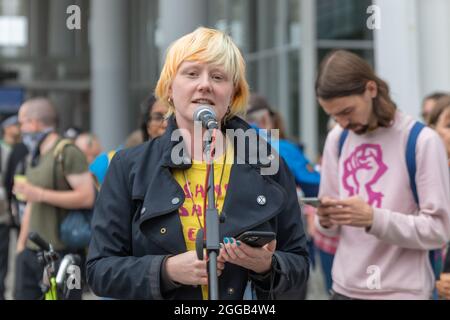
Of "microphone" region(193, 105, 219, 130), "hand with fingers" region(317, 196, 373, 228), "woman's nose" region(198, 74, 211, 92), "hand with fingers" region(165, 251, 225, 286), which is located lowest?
"hand with fingers" region(165, 251, 225, 286)

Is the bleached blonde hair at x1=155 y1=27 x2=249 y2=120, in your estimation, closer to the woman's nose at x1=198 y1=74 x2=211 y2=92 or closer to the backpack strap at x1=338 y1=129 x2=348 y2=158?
the woman's nose at x1=198 y1=74 x2=211 y2=92

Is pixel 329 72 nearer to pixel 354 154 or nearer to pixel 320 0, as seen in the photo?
pixel 354 154

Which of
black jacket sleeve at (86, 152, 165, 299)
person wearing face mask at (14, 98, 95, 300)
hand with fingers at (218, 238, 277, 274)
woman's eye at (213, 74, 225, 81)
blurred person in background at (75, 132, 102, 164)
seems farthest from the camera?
blurred person in background at (75, 132, 102, 164)

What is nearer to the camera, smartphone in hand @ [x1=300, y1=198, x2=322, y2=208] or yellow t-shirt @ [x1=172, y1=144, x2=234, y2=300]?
yellow t-shirt @ [x1=172, y1=144, x2=234, y2=300]

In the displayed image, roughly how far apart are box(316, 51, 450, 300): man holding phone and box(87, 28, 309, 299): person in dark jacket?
85 cm

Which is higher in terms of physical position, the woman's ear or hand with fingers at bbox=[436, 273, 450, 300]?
the woman's ear

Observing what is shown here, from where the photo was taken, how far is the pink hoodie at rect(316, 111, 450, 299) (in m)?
3.13

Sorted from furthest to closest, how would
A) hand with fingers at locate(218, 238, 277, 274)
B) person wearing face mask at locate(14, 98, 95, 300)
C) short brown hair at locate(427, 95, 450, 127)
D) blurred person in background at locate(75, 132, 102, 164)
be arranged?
blurred person in background at locate(75, 132, 102, 164) → person wearing face mask at locate(14, 98, 95, 300) → short brown hair at locate(427, 95, 450, 127) → hand with fingers at locate(218, 238, 277, 274)

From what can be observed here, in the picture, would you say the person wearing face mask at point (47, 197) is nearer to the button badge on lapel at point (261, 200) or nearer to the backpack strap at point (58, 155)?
the backpack strap at point (58, 155)

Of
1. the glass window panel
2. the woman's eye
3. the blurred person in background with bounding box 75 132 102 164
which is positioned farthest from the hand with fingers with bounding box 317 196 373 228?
the glass window panel

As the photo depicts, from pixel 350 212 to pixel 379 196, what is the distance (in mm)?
202

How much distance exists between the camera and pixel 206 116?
2.17 metres

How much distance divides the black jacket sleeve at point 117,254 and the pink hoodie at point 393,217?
48.5 inches

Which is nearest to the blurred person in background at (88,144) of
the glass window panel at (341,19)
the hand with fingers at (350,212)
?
the hand with fingers at (350,212)
